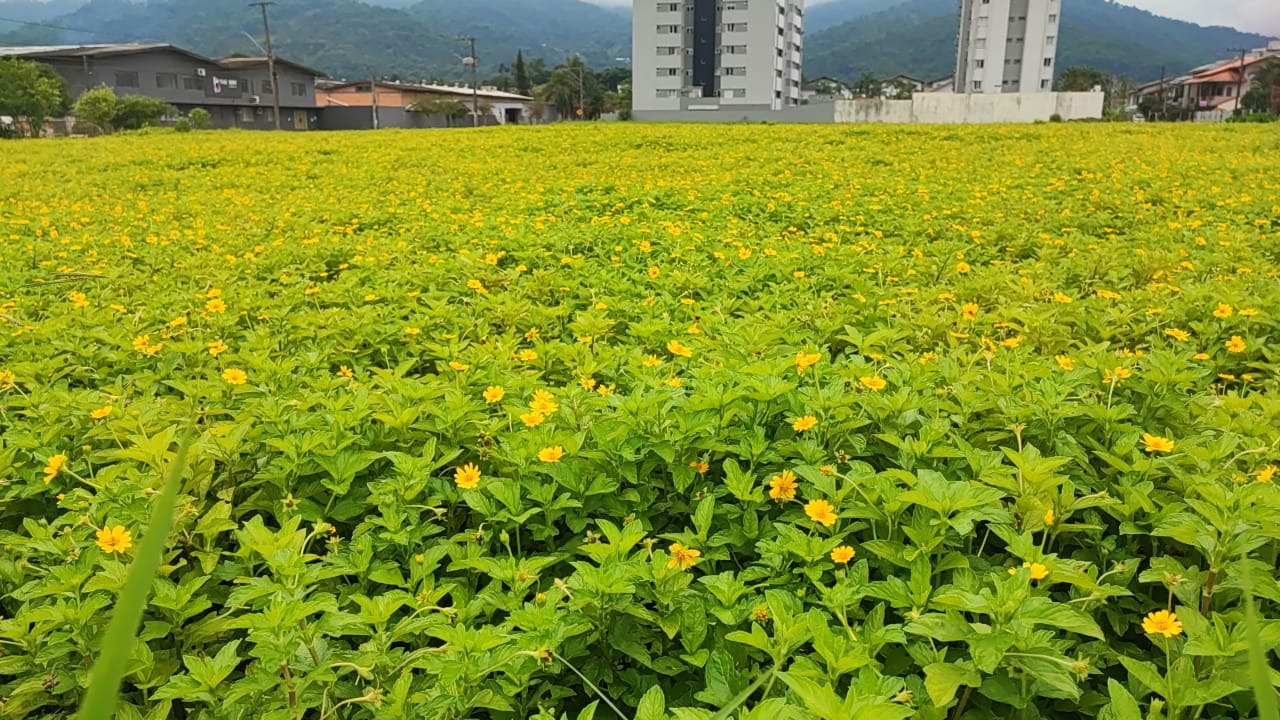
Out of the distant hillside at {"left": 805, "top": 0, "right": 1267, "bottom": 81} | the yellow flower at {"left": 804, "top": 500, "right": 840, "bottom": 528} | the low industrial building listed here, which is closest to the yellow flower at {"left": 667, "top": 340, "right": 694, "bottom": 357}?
the yellow flower at {"left": 804, "top": 500, "right": 840, "bottom": 528}

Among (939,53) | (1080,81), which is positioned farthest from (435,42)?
(1080,81)

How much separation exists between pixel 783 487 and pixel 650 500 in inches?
11.3

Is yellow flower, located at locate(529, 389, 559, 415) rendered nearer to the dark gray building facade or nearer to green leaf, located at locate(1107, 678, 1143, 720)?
green leaf, located at locate(1107, 678, 1143, 720)

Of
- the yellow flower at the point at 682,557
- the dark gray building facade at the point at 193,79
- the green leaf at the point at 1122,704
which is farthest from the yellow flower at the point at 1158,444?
the dark gray building facade at the point at 193,79

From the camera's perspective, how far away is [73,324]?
2.87 meters

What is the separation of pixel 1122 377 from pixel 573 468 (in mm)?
1385

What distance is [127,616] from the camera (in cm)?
37

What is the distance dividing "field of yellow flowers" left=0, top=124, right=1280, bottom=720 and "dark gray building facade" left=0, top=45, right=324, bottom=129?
121 ft

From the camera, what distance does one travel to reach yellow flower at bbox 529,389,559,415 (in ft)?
5.92

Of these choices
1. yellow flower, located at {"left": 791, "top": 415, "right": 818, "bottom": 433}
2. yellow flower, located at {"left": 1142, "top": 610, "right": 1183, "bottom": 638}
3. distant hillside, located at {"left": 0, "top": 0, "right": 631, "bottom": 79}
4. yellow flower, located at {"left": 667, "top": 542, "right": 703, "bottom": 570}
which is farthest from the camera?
distant hillside, located at {"left": 0, "top": 0, "right": 631, "bottom": 79}

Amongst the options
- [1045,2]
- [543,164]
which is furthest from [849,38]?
[543,164]

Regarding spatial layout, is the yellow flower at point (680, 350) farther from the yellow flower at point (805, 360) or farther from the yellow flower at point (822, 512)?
the yellow flower at point (822, 512)

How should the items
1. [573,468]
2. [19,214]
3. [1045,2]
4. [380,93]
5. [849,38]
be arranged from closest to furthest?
[573,468]
[19,214]
[1045,2]
[380,93]
[849,38]

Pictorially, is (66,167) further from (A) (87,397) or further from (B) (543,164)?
(A) (87,397)
